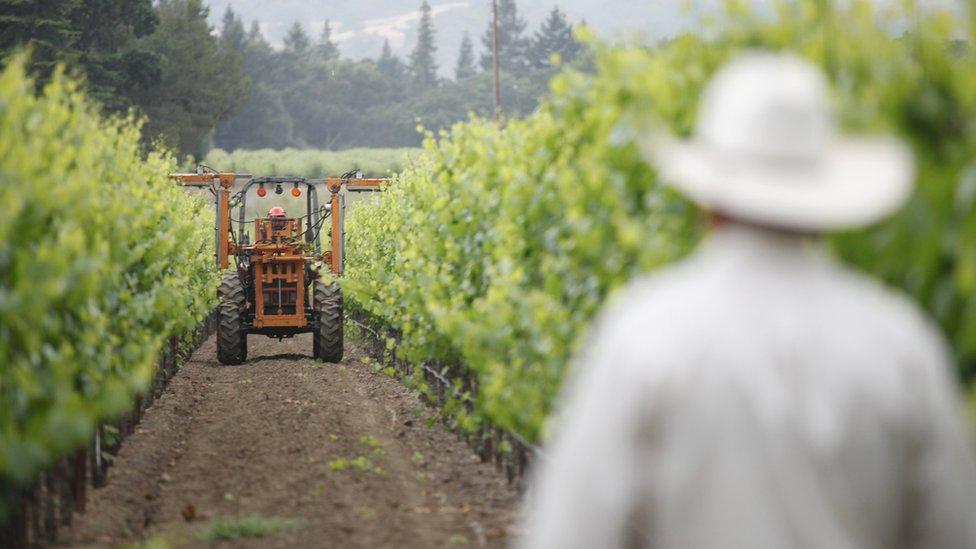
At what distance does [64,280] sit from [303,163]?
64.5 m

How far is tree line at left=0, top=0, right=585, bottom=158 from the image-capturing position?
3859 cm

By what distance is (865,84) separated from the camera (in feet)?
13.5

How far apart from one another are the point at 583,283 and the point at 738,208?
4072 mm

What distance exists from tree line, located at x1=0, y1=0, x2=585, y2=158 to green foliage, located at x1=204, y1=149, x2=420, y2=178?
2429mm

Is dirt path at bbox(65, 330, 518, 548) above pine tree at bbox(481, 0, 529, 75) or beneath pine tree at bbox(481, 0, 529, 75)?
beneath

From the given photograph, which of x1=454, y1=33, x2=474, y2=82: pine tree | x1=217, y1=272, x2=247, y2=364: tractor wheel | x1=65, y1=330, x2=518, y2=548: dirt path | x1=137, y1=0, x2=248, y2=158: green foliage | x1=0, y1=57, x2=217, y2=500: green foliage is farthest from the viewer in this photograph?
x1=454, y1=33, x2=474, y2=82: pine tree

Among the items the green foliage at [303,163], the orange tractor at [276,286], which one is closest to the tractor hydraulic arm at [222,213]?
the orange tractor at [276,286]

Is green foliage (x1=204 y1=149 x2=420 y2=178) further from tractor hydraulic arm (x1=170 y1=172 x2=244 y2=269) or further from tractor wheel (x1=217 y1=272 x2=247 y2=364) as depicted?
tractor wheel (x1=217 y1=272 x2=247 y2=364)

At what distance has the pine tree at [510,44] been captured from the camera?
10181cm

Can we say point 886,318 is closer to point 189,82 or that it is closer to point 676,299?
point 676,299

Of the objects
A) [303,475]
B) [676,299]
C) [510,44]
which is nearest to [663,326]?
[676,299]

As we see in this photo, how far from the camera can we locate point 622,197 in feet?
19.2

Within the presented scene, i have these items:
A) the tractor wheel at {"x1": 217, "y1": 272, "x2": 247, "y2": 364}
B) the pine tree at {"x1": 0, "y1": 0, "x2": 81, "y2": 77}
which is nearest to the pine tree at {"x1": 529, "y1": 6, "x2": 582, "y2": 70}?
the pine tree at {"x1": 0, "y1": 0, "x2": 81, "y2": 77}

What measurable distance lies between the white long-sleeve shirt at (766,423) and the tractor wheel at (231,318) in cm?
1676
